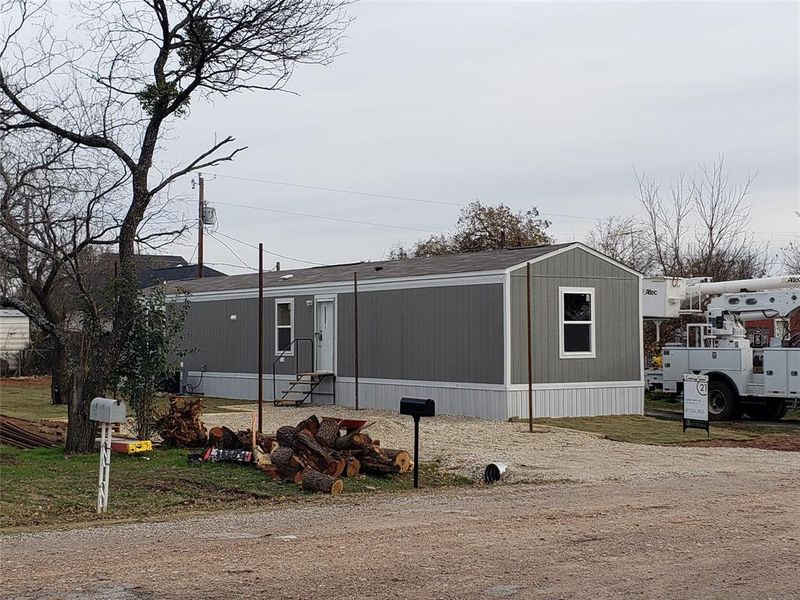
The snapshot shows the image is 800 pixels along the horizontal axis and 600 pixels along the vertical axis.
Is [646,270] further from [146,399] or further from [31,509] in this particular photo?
[31,509]

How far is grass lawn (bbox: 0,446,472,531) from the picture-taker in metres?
10.4

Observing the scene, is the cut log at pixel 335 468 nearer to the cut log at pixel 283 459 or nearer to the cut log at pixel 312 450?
the cut log at pixel 312 450

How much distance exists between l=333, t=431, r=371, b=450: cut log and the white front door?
10262 millimetres

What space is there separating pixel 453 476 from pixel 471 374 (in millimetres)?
7073

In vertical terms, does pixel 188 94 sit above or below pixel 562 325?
above

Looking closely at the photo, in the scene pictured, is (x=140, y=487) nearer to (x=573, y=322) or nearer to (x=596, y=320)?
(x=573, y=322)

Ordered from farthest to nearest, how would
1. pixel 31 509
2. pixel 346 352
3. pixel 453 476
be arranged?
pixel 346 352
pixel 453 476
pixel 31 509

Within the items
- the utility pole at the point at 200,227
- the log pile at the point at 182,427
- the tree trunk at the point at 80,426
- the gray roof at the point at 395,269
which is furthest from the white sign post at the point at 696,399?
the utility pole at the point at 200,227

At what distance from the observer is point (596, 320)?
20.7 meters

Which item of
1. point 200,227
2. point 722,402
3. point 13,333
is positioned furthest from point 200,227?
point 722,402

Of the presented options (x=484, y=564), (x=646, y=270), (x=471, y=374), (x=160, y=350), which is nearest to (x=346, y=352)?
(x=471, y=374)

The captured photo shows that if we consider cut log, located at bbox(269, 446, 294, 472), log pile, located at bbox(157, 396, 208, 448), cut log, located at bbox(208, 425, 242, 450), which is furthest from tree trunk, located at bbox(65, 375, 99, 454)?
cut log, located at bbox(269, 446, 294, 472)

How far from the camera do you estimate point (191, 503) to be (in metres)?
10.9

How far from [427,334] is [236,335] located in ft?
23.2
